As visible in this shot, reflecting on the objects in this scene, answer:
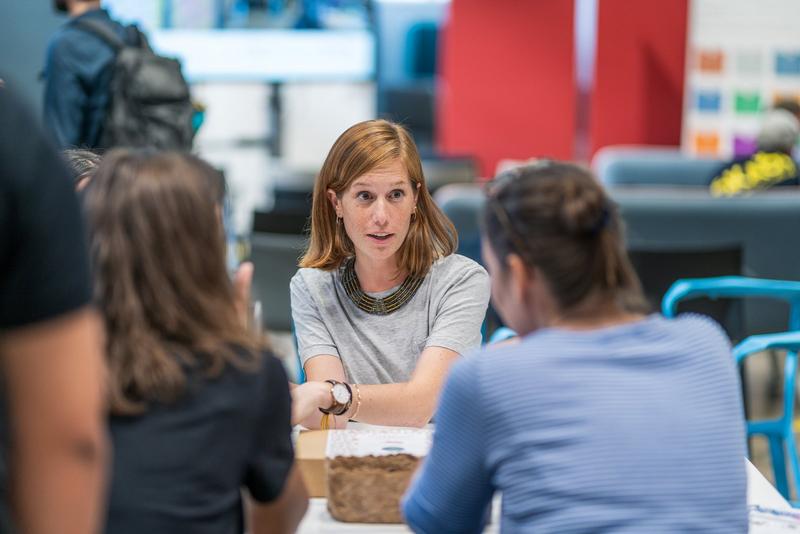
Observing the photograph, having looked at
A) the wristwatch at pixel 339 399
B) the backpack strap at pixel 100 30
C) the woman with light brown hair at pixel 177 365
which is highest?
the backpack strap at pixel 100 30

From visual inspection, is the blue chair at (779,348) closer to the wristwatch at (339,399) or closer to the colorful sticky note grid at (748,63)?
the wristwatch at (339,399)

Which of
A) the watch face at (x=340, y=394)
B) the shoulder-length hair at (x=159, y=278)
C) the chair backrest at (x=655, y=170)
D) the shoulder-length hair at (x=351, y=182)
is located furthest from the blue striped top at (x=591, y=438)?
the chair backrest at (x=655, y=170)

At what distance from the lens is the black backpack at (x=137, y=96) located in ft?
12.6

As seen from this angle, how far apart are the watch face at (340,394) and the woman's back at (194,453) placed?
0.67m

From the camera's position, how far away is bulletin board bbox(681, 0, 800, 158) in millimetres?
8195

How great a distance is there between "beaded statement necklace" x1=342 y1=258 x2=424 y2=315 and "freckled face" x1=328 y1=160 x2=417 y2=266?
0.23 ft

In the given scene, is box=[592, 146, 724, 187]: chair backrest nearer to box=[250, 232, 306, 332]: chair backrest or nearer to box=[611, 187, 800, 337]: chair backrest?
box=[611, 187, 800, 337]: chair backrest

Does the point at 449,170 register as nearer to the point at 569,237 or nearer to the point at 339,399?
the point at 339,399

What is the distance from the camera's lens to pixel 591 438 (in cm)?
130

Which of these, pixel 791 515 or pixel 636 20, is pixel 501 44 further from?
pixel 791 515

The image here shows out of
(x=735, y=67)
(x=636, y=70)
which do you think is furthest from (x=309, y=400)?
(x=735, y=67)

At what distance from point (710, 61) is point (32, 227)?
784cm

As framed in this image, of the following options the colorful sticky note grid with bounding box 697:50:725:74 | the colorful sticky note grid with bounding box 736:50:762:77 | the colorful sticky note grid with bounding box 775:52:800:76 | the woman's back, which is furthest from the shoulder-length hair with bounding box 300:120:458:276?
the colorful sticky note grid with bounding box 775:52:800:76

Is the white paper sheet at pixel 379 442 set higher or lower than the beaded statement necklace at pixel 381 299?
lower
